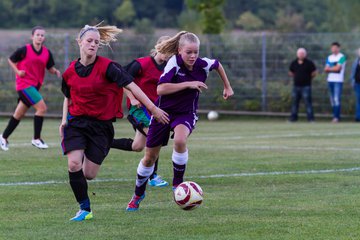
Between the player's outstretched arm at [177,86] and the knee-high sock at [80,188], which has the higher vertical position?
the player's outstretched arm at [177,86]

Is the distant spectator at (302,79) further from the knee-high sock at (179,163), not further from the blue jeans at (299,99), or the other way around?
the knee-high sock at (179,163)

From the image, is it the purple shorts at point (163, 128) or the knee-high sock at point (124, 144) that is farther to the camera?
the knee-high sock at point (124, 144)

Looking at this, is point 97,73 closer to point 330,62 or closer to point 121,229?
point 121,229

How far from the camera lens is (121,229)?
727 centimetres

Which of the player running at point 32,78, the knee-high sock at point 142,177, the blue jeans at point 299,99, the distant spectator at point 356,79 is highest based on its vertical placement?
the knee-high sock at point 142,177

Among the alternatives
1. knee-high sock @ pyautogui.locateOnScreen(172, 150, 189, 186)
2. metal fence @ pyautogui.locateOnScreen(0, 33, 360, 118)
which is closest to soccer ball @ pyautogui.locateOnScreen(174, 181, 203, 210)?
knee-high sock @ pyautogui.locateOnScreen(172, 150, 189, 186)

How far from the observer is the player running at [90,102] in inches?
317

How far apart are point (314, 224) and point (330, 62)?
16.7m

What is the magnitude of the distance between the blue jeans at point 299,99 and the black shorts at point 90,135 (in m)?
16.1

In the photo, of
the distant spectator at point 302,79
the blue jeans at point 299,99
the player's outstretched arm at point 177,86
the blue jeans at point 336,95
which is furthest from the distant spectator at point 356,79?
the player's outstretched arm at point 177,86

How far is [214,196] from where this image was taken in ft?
29.9

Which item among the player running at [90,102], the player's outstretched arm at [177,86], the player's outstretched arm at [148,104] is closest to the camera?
the player's outstretched arm at [148,104]

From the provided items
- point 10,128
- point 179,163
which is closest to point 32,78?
point 10,128

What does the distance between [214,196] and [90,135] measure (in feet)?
5.26
